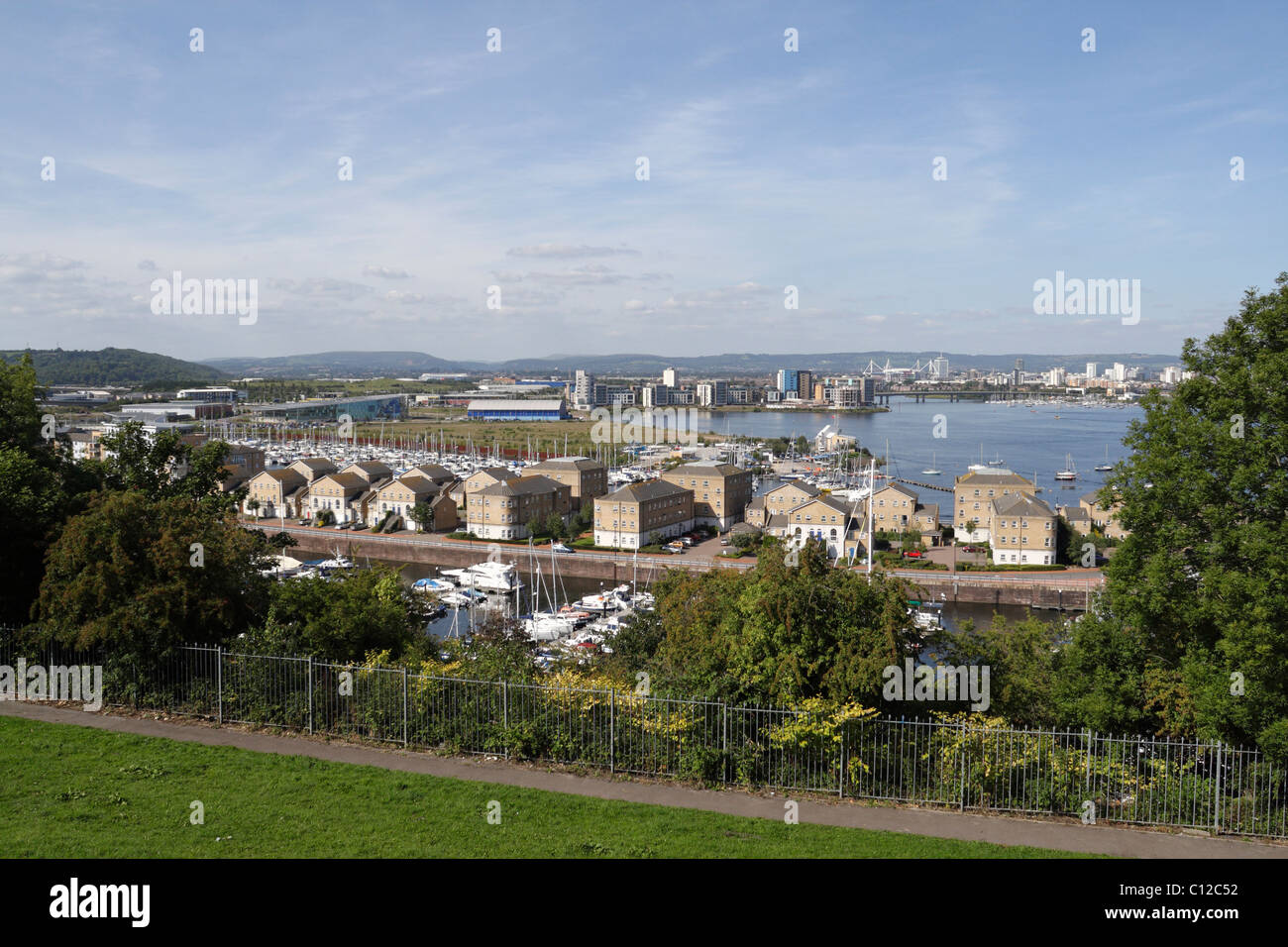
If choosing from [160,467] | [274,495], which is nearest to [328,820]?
[160,467]

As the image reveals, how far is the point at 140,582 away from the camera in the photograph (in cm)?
1138

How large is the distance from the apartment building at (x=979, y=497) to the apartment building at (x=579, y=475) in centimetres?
2333

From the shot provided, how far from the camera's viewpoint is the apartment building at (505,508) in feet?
171

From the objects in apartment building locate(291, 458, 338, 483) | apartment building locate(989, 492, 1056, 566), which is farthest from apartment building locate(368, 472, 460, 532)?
apartment building locate(989, 492, 1056, 566)

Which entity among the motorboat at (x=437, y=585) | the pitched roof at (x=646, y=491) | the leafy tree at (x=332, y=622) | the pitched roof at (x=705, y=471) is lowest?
the motorboat at (x=437, y=585)

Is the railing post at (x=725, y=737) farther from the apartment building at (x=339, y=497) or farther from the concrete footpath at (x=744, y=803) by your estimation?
the apartment building at (x=339, y=497)

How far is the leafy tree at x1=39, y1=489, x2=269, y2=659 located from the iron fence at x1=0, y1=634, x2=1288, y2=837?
753mm

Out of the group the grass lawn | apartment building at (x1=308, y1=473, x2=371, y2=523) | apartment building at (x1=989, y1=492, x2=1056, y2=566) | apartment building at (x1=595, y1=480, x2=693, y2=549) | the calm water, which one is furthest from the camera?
the calm water

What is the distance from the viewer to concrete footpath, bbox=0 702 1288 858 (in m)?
7.82

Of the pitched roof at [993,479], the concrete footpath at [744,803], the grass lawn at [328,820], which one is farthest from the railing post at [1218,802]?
the pitched roof at [993,479]

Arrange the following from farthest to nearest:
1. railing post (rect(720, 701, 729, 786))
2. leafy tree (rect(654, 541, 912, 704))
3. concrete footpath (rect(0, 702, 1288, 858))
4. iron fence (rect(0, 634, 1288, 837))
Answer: leafy tree (rect(654, 541, 912, 704)) → railing post (rect(720, 701, 729, 786)) → iron fence (rect(0, 634, 1288, 837)) → concrete footpath (rect(0, 702, 1288, 858))

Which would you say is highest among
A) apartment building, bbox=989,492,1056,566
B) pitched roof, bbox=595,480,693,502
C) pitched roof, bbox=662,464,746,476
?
pitched roof, bbox=662,464,746,476

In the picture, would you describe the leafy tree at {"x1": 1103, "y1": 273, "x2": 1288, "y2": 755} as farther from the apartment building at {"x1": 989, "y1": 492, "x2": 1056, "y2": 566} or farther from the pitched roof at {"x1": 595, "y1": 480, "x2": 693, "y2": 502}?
the pitched roof at {"x1": 595, "y1": 480, "x2": 693, "y2": 502}

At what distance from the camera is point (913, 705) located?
1015 cm
